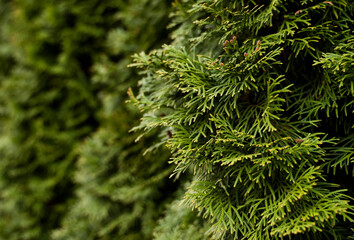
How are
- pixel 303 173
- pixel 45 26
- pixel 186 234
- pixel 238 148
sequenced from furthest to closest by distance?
pixel 45 26 → pixel 186 234 → pixel 238 148 → pixel 303 173

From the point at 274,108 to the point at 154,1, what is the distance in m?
1.70

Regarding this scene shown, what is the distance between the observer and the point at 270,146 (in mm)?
1228

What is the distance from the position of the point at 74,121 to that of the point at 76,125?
0.07 metres

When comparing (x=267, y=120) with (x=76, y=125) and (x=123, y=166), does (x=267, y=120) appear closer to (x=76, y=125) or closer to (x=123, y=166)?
(x=123, y=166)

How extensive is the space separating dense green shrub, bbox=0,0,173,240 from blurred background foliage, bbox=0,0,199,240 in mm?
11

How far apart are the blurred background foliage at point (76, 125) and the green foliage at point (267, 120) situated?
91cm

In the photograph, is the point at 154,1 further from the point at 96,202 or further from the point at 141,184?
the point at 96,202

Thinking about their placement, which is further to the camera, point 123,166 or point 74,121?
point 74,121

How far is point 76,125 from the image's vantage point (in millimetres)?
3260

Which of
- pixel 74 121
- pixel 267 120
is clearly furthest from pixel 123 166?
pixel 267 120

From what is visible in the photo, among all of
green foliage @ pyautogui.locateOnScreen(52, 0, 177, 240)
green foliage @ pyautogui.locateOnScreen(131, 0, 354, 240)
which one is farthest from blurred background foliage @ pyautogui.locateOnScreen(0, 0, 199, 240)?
green foliage @ pyautogui.locateOnScreen(131, 0, 354, 240)

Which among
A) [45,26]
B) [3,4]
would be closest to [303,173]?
[45,26]

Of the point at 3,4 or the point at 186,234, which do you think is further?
the point at 3,4

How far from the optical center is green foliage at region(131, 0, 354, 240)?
3.85ft
